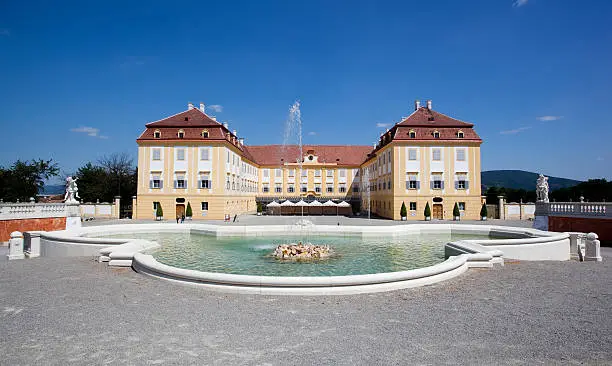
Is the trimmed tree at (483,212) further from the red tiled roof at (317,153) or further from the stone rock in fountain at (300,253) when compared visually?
the stone rock in fountain at (300,253)

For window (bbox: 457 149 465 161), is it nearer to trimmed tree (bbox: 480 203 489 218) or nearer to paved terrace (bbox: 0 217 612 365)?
trimmed tree (bbox: 480 203 489 218)

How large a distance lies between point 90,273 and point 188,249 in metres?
5.43

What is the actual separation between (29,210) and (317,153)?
4296cm

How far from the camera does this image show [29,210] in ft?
64.4

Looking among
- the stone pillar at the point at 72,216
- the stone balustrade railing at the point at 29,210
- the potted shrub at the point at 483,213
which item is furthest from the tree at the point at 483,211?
the stone balustrade railing at the point at 29,210

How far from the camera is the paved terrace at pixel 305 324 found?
4.55 metres

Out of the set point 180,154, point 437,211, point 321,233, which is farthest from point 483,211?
point 180,154

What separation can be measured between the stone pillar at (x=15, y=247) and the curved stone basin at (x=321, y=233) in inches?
34.8

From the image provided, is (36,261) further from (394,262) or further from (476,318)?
(476,318)

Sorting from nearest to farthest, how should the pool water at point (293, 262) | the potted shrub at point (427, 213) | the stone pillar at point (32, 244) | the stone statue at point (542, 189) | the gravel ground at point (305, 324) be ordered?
1. the gravel ground at point (305, 324)
2. the pool water at point (293, 262)
3. the stone pillar at point (32, 244)
4. the stone statue at point (542, 189)
5. the potted shrub at point (427, 213)

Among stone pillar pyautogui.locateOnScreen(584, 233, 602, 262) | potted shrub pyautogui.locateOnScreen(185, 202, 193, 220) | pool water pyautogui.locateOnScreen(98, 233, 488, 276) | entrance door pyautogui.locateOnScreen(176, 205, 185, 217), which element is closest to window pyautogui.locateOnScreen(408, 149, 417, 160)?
pool water pyautogui.locateOnScreen(98, 233, 488, 276)

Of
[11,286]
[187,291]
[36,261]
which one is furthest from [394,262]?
[36,261]

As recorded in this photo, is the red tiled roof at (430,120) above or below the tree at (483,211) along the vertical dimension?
above

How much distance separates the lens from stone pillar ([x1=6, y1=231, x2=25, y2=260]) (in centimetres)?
1238
